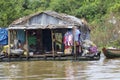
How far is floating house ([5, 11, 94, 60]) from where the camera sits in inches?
1005

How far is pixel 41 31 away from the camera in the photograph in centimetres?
2677

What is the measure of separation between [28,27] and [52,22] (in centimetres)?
157

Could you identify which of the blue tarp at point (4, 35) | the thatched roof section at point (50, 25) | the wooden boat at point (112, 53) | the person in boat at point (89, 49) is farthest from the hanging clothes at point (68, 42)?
the blue tarp at point (4, 35)

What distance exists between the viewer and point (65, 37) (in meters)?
25.3

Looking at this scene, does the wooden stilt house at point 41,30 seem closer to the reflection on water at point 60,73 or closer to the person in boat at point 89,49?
the person in boat at point 89,49

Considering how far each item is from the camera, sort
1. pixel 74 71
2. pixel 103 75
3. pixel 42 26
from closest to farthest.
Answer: pixel 103 75
pixel 74 71
pixel 42 26

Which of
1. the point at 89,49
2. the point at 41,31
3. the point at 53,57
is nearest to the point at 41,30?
the point at 41,31

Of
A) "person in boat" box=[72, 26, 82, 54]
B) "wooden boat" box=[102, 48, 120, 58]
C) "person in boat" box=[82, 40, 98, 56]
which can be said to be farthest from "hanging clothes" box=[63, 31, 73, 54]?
"wooden boat" box=[102, 48, 120, 58]

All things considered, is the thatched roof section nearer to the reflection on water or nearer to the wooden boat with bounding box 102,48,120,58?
the wooden boat with bounding box 102,48,120,58

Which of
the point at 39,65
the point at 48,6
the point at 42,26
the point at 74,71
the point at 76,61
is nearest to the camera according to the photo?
the point at 74,71

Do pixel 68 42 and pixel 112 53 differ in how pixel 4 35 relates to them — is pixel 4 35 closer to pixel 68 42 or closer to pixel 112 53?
pixel 68 42

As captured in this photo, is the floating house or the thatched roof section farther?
the floating house

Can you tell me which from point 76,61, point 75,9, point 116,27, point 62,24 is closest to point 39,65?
point 76,61

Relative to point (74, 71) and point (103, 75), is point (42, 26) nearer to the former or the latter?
point (74, 71)
